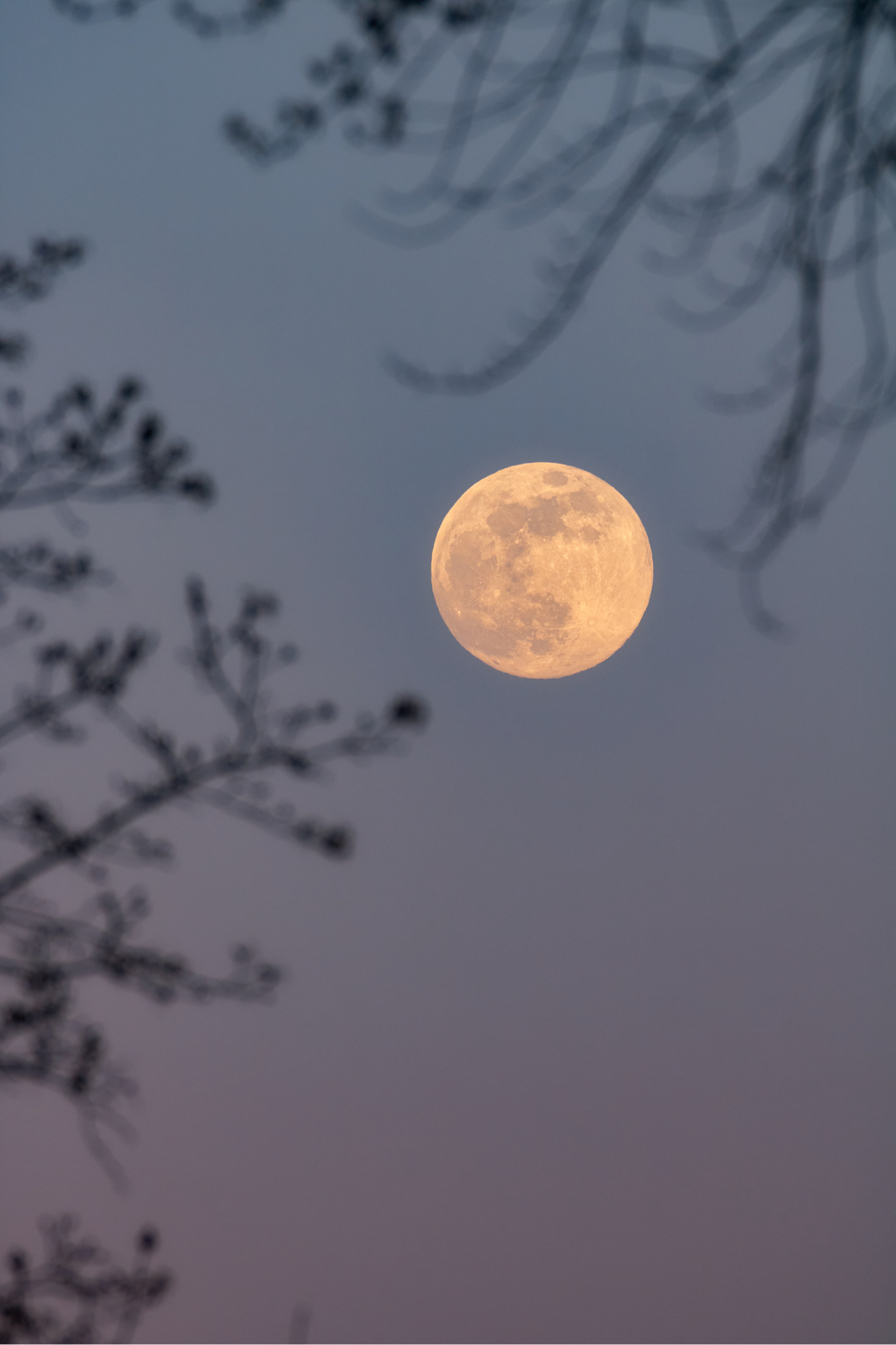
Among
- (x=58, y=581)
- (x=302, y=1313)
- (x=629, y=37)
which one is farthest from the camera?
(x=302, y=1313)

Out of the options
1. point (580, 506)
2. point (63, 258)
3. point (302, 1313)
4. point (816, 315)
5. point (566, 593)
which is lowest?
point (302, 1313)

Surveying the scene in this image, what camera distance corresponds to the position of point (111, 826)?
4348mm

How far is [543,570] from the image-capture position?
9.83 meters

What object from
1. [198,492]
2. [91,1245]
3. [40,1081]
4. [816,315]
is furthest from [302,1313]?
[816,315]

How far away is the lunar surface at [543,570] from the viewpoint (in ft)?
32.4

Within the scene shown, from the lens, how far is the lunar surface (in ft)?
32.4

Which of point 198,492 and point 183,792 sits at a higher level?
point 198,492

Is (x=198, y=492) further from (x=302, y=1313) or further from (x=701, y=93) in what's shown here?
(x=302, y=1313)

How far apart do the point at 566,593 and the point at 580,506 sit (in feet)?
3.57

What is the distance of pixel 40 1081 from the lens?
174 inches

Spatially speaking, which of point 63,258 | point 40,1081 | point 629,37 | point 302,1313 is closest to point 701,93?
point 629,37

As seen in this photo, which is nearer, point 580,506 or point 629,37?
point 629,37

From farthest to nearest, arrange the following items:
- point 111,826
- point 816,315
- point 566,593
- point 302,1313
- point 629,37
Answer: point 302,1313 < point 566,593 < point 111,826 < point 816,315 < point 629,37

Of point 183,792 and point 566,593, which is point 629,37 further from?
point 566,593
